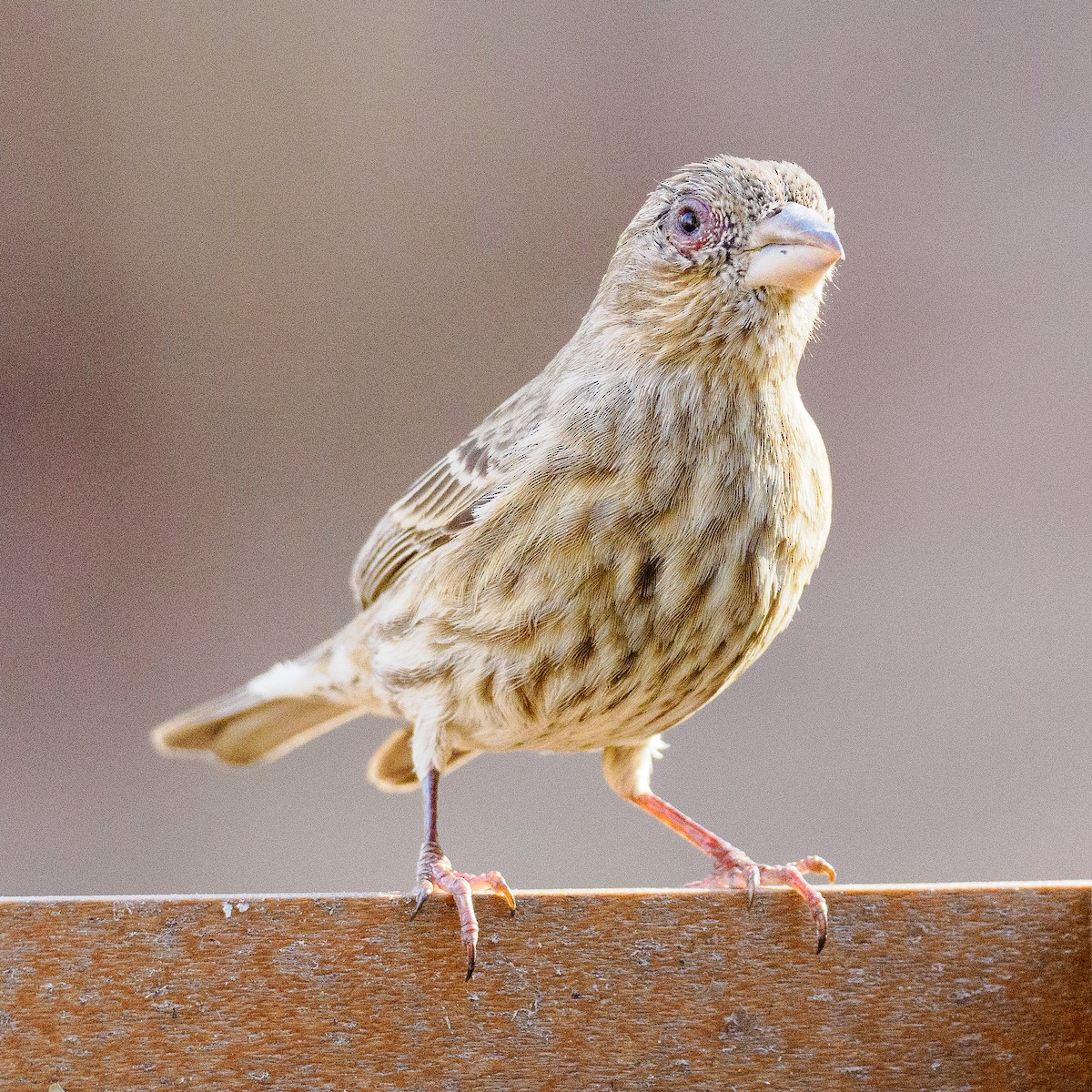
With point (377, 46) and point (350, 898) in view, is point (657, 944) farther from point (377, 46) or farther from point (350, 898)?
point (377, 46)

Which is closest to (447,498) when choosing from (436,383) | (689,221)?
(689,221)

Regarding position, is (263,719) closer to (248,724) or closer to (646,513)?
(248,724)

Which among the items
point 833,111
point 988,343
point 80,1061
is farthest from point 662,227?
point 988,343

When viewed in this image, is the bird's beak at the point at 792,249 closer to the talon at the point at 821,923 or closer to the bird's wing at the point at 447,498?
the bird's wing at the point at 447,498

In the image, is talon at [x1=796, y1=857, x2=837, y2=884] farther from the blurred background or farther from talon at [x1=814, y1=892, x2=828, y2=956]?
the blurred background

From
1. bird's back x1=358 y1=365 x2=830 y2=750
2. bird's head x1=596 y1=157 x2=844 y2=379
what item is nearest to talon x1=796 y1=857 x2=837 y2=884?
bird's back x1=358 y1=365 x2=830 y2=750

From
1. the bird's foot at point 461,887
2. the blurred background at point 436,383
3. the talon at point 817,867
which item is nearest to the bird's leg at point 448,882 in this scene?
the bird's foot at point 461,887
